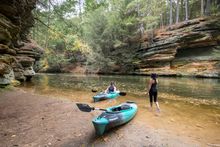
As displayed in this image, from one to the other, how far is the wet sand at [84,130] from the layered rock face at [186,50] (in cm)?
2120

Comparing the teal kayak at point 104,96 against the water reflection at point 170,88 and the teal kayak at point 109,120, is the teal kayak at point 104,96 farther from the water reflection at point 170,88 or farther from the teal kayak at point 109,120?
the teal kayak at point 109,120

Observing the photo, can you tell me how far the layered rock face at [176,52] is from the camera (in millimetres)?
27250

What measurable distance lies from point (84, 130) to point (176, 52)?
28.4 m

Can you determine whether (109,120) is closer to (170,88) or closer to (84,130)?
(84,130)

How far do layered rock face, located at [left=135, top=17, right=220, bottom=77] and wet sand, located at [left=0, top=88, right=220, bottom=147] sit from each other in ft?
69.6

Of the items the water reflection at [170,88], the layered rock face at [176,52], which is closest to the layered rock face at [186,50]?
the layered rock face at [176,52]

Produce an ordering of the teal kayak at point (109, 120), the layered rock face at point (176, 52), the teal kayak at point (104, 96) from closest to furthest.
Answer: the teal kayak at point (109, 120)
the teal kayak at point (104, 96)
the layered rock face at point (176, 52)

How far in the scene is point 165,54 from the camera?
3155 centimetres

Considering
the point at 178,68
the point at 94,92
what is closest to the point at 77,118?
the point at 94,92

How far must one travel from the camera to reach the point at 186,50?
31.6 m

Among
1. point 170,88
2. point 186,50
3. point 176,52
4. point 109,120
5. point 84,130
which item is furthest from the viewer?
point 186,50

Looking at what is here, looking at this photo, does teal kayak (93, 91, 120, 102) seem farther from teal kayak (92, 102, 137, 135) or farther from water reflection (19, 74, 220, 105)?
teal kayak (92, 102, 137, 135)

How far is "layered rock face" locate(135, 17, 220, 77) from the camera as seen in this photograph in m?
26.9

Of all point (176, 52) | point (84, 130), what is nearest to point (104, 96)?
point (84, 130)
